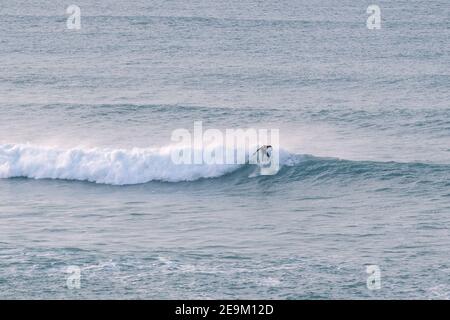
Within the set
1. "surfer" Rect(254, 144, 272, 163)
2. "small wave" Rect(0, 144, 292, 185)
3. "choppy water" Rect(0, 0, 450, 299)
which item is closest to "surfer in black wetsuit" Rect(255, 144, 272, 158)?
"surfer" Rect(254, 144, 272, 163)

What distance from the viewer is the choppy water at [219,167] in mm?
35094

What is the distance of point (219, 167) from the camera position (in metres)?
49.6

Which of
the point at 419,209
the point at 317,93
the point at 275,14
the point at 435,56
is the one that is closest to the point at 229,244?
the point at 419,209

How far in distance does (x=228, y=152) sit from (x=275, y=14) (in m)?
39.8

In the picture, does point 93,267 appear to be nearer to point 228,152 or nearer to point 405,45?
Answer: point 228,152

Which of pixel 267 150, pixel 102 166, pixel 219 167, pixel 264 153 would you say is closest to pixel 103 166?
pixel 102 166

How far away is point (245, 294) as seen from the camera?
33031 mm

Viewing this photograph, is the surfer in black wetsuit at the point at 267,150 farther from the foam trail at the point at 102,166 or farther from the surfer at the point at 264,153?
the foam trail at the point at 102,166

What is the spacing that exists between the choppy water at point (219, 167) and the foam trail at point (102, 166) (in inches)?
4.0

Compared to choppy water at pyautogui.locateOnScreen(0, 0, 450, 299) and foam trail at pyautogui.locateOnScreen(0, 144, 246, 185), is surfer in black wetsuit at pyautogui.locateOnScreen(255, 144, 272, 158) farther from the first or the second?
foam trail at pyautogui.locateOnScreen(0, 144, 246, 185)

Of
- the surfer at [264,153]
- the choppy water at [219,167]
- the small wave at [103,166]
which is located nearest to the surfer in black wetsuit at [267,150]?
the surfer at [264,153]

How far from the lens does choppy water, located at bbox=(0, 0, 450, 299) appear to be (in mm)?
35094

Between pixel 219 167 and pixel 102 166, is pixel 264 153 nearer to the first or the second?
pixel 219 167

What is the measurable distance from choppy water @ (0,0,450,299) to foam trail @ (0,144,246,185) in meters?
0.10
